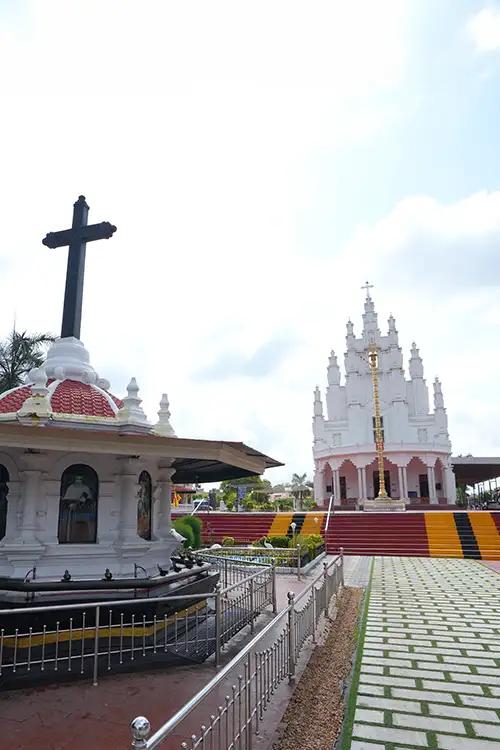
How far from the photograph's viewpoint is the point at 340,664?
6.27m

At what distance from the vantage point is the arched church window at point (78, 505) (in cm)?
725

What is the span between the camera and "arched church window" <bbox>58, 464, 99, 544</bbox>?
7.25 meters

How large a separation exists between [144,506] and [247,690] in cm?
454

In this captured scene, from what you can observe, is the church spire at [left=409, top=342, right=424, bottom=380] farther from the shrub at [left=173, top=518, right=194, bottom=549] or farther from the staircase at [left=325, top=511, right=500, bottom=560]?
the shrub at [left=173, top=518, right=194, bottom=549]

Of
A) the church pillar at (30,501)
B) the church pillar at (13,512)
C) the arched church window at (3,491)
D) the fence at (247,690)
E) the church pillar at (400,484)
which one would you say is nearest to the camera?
the fence at (247,690)

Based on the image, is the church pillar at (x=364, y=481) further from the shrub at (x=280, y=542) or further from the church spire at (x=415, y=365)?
the shrub at (x=280, y=542)

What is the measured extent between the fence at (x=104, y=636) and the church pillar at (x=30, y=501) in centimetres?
108

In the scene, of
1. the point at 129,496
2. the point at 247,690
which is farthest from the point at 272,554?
the point at 247,690

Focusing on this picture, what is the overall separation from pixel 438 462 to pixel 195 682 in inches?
1403

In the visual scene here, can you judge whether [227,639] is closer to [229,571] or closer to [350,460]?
[229,571]

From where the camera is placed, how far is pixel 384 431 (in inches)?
1508

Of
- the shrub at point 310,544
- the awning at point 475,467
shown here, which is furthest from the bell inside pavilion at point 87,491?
the awning at point 475,467

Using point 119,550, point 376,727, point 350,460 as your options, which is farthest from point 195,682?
point 350,460

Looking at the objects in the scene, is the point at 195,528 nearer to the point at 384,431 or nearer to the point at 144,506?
the point at 144,506
